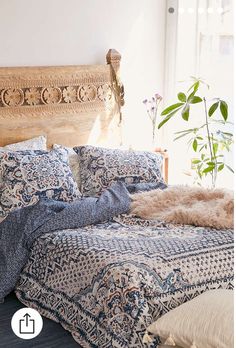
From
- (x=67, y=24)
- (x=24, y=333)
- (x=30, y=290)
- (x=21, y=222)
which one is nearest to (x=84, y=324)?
(x=24, y=333)

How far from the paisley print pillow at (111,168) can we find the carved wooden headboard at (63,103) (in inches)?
14.0

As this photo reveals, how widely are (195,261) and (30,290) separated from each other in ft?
3.19

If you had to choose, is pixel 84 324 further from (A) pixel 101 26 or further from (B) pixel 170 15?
(B) pixel 170 15

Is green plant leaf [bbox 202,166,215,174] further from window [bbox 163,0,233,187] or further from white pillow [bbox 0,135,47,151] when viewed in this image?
white pillow [bbox 0,135,47,151]

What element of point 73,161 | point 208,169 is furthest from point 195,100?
point 73,161

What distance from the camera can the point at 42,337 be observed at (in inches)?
128

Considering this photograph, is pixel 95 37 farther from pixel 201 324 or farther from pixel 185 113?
pixel 201 324

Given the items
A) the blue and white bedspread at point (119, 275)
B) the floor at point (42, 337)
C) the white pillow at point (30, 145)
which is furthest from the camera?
the white pillow at point (30, 145)

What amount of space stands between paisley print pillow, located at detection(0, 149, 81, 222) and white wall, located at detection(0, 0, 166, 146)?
81 cm

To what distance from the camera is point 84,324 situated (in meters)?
3.18

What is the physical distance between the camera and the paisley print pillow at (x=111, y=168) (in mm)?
4395

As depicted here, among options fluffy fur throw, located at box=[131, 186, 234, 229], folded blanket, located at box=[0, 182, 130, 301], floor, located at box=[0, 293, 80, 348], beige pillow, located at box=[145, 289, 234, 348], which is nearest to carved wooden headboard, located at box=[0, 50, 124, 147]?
folded blanket, located at box=[0, 182, 130, 301]

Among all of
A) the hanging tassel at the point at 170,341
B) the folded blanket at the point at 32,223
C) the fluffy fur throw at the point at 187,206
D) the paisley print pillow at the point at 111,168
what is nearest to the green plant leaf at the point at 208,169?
the paisley print pillow at the point at 111,168

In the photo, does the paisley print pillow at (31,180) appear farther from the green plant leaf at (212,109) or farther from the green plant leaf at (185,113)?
the green plant leaf at (212,109)
